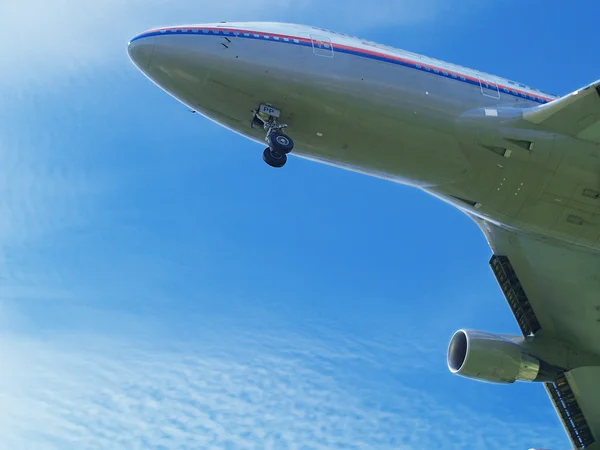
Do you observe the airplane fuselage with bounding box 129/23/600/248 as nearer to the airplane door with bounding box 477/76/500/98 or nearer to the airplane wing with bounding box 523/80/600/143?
the airplane door with bounding box 477/76/500/98

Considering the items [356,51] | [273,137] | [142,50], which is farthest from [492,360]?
[142,50]

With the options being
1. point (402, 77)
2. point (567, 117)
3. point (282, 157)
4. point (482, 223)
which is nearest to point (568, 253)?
point (482, 223)

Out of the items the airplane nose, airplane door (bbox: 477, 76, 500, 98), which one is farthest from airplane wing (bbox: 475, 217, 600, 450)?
the airplane nose

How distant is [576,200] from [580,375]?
23.2ft

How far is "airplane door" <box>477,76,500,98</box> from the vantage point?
89.2 ft

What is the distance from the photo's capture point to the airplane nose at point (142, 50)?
24.7 meters

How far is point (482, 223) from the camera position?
30.5 m

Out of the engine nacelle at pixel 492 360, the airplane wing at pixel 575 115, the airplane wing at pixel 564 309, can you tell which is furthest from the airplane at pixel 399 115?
the engine nacelle at pixel 492 360

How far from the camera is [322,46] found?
25969 mm

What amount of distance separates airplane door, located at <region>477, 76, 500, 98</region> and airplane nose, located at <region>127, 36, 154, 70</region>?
9671mm

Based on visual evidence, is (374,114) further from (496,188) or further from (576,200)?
(576,200)

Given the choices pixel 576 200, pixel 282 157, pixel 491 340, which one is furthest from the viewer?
pixel 491 340

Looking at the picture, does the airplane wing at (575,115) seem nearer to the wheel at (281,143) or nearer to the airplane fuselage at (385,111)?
the airplane fuselage at (385,111)

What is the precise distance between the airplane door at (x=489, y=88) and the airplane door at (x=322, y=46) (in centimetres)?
475
